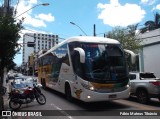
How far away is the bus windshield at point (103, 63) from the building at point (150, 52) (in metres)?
18.1

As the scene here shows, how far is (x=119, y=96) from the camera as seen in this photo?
13.2 metres

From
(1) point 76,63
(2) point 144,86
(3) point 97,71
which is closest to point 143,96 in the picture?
(2) point 144,86

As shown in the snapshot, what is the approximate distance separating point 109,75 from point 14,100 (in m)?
4.80

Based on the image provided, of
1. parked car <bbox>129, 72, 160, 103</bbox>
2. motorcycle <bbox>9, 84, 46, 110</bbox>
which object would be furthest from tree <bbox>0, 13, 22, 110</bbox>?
parked car <bbox>129, 72, 160, 103</bbox>

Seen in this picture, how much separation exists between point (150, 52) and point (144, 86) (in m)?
18.8

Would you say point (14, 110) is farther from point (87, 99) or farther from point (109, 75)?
point (109, 75)

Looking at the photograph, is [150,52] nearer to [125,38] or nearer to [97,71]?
[125,38]

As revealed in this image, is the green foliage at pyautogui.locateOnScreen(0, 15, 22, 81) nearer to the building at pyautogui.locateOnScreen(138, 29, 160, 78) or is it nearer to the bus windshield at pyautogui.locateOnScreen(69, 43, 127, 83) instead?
the bus windshield at pyautogui.locateOnScreen(69, 43, 127, 83)

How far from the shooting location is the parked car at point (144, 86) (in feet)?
47.0

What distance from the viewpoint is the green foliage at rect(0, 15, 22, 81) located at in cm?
1322

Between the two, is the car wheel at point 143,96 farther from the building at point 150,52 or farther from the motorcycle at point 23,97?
the building at point 150,52

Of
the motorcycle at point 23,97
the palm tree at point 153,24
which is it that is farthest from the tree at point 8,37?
the palm tree at point 153,24

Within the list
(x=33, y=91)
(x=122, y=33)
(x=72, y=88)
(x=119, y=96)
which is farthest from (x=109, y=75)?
(x=122, y=33)

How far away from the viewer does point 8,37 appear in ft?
43.9
